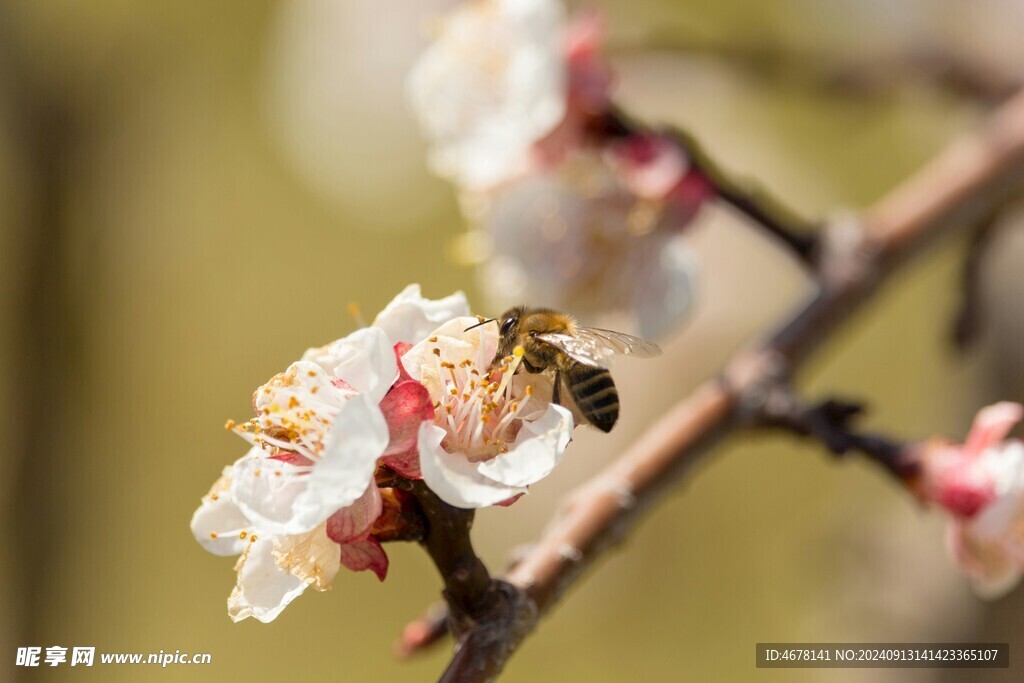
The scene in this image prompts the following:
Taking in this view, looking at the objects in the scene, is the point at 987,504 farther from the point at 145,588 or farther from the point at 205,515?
the point at 145,588

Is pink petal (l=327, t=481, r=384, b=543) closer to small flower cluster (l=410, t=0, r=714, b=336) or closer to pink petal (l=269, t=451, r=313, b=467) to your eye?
pink petal (l=269, t=451, r=313, b=467)

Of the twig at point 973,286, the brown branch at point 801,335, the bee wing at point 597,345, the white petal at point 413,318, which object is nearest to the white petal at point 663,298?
the brown branch at point 801,335

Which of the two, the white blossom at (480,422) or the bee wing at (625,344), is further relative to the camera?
the bee wing at (625,344)

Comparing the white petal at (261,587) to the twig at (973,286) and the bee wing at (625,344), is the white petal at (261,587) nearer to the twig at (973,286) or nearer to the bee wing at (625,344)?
the bee wing at (625,344)

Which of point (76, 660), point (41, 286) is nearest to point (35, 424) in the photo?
point (41, 286)

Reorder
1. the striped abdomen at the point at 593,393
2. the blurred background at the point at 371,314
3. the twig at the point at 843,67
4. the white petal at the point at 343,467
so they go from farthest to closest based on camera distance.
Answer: the blurred background at the point at 371,314, the twig at the point at 843,67, the striped abdomen at the point at 593,393, the white petal at the point at 343,467

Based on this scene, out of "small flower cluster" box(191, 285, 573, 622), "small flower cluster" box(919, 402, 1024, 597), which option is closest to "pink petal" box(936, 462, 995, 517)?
"small flower cluster" box(919, 402, 1024, 597)

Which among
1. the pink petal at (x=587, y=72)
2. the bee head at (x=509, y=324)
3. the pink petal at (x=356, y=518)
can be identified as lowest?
the pink petal at (x=356, y=518)
